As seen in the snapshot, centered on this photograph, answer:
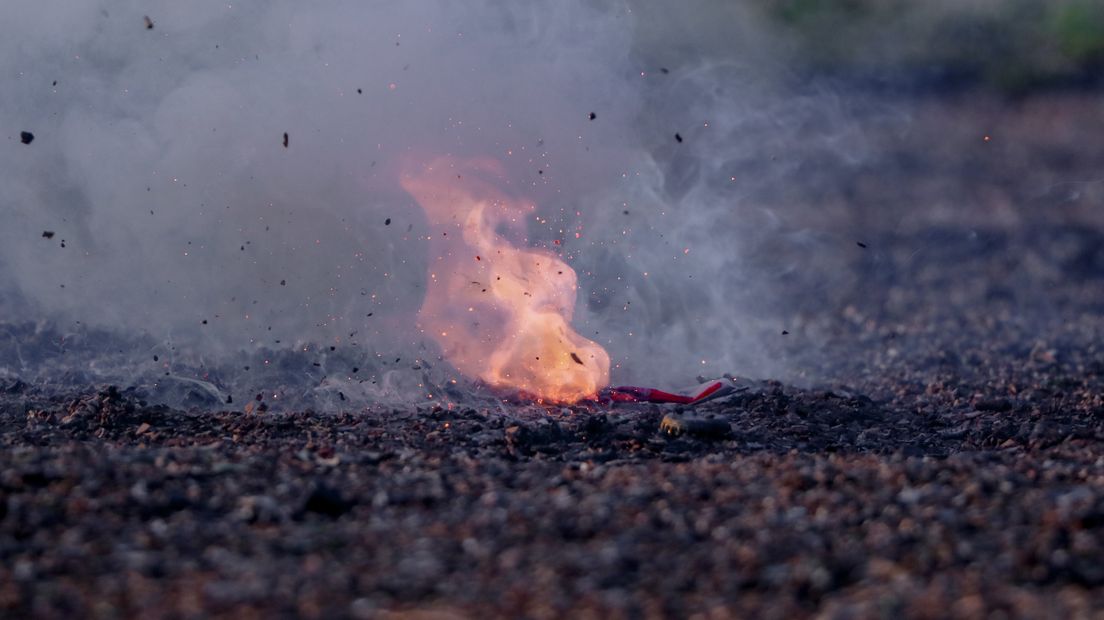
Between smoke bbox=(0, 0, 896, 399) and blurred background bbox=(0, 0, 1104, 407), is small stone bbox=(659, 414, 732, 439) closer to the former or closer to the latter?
blurred background bbox=(0, 0, 1104, 407)

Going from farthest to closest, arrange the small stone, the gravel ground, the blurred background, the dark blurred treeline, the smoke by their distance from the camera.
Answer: the dark blurred treeline → the smoke → the blurred background → the small stone → the gravel ground

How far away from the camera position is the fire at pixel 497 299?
11461 millimetres

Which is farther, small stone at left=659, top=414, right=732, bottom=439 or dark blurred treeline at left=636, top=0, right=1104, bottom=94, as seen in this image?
A: dark blurred treeline at left=636, top=0, right=1104, bottom=94

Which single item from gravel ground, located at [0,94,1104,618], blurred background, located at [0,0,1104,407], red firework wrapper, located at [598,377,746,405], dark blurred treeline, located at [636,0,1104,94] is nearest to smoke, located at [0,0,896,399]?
blurred background, located at [0,0,1104,407]

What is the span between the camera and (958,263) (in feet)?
66.7

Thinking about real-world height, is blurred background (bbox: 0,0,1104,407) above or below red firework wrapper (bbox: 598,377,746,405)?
above

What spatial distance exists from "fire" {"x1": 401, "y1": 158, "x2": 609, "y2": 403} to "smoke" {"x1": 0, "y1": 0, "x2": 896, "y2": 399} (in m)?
0.32

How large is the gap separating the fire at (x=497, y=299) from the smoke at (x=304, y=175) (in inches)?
12.7

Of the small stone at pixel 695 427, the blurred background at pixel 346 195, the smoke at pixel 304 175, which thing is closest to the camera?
the small stone at pixel 695 427

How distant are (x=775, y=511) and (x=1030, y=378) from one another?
8594 millimetres

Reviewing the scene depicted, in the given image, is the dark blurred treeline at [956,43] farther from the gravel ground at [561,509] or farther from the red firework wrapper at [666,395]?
the red firework wrapper at [666,395]

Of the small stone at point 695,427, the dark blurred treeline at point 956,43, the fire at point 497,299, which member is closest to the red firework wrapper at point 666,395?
the fire at point 497,299

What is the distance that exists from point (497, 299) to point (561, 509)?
5889 mm

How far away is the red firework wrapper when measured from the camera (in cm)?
1139
